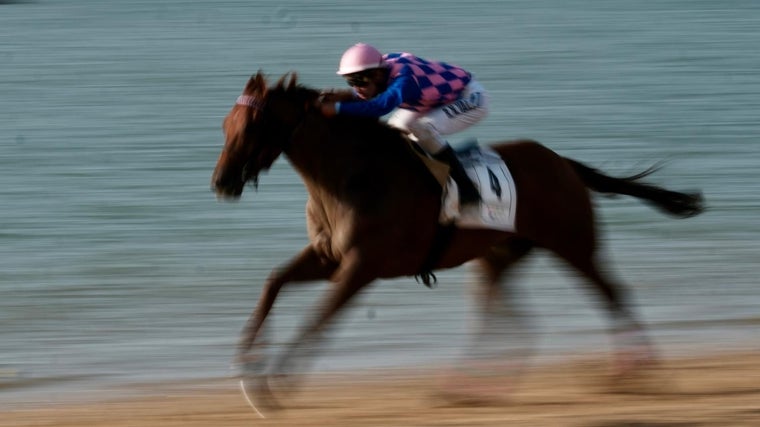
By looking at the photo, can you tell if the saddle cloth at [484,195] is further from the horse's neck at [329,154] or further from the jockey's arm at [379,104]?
the jockey's arm at [379,104]

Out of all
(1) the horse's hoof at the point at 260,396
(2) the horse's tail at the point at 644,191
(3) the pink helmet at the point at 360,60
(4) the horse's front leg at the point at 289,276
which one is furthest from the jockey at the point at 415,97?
(1) the horse's hoof at the point at 260,396

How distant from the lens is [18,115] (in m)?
18.4

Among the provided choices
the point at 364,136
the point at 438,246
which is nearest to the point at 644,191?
the point at 438,246

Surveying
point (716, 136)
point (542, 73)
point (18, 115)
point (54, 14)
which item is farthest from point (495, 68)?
point (54, 14)

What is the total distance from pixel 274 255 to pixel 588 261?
4400mm

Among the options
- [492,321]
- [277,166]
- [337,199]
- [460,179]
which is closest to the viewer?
[337,199]

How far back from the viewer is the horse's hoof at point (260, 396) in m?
5.84

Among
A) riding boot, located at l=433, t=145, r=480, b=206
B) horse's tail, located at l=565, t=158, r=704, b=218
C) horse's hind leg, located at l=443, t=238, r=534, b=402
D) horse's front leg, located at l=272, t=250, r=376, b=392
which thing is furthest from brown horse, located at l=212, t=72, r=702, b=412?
horse's tail, located at l=565, t=158, r=704, b=218

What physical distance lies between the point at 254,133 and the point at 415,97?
82 cm

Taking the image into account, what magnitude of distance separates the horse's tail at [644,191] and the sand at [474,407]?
0.80 metres

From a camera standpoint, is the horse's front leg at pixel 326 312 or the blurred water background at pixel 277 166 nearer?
the horse's front leg at pixel 326 312

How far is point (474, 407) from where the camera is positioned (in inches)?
251

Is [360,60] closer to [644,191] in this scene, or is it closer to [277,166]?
[644,191]

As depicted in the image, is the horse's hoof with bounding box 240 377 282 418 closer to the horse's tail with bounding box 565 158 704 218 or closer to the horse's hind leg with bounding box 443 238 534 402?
the horse's hind leg with bounding box 443 238 534 402
